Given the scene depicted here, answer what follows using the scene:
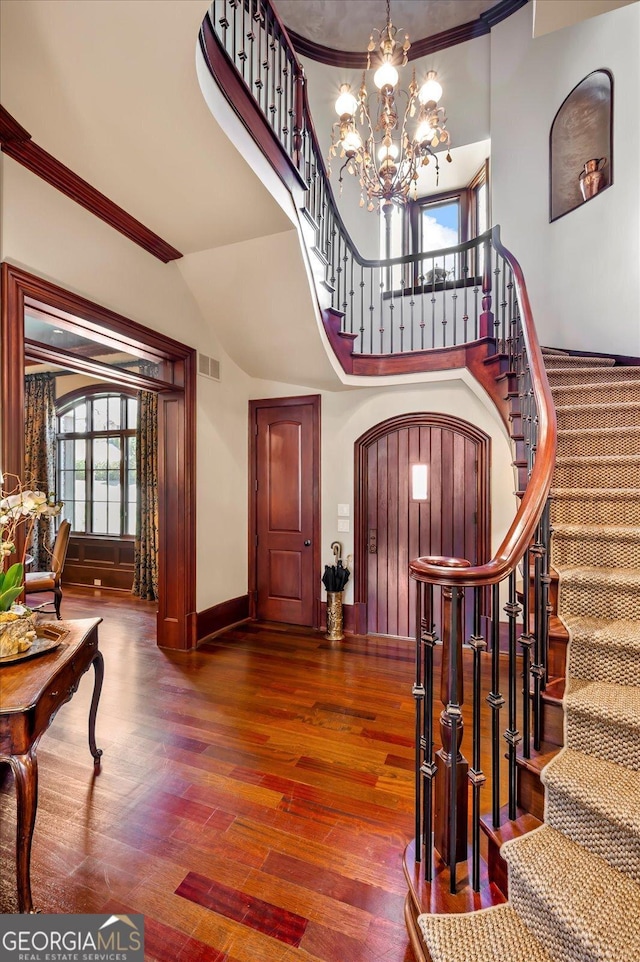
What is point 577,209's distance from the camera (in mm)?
4180

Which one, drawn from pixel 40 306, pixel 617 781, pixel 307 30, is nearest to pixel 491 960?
pixel 617 781

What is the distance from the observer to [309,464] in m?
4.71

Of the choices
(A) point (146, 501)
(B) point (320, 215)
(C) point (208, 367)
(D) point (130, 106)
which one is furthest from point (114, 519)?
(D) point (130, 106)

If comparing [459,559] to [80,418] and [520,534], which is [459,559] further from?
[80,418]

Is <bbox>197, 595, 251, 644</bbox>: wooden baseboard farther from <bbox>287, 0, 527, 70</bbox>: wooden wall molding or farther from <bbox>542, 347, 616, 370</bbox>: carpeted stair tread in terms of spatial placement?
<bbox>287, 0, 527, 70</bbox>: wooden wall molding

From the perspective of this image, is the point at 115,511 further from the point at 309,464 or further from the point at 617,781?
the point at 617,781

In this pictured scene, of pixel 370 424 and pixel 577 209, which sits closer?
pixel 577 209

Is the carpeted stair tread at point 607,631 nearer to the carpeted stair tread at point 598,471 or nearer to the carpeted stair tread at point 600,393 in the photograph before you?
the carpeted stair tread at point 598,471

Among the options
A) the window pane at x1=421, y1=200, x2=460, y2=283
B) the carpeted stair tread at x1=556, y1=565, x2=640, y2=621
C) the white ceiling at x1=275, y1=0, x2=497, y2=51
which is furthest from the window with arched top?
the carpeted stair tread at x1=556, y1=565, x2=640, y2=621

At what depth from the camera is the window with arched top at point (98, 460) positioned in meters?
6.47

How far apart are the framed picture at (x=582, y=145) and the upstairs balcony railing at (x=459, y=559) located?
34.4 inches

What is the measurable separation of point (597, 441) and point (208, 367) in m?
3.31

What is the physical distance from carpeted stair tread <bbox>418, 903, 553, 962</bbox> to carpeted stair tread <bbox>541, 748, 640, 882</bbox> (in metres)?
0.30

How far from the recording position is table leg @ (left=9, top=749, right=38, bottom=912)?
1.45 m
